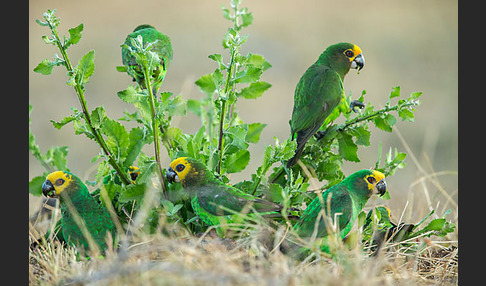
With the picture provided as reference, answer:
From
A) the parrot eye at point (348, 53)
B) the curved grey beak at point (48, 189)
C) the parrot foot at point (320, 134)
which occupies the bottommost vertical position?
the curved grey beak at point (48, 189)

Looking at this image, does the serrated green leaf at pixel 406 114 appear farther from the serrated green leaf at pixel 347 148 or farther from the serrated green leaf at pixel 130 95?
the serrated green leaf at pixel 130 95

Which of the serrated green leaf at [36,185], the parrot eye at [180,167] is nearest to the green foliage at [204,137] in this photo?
the parrot eye at [180,167]

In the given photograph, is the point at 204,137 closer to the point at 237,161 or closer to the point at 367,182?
the point at 237,161

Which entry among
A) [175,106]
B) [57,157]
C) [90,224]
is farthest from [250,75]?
[57,157]

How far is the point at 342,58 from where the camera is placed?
12.7ft

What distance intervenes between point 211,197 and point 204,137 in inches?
22.2

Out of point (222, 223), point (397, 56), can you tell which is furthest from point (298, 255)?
point (397, 56)

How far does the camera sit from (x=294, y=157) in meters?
3.19

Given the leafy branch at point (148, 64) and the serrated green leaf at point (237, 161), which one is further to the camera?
the serrated green leaf at point (237, 161)

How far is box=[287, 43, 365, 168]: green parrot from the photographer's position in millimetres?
3303

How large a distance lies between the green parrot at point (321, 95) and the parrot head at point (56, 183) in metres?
1.34

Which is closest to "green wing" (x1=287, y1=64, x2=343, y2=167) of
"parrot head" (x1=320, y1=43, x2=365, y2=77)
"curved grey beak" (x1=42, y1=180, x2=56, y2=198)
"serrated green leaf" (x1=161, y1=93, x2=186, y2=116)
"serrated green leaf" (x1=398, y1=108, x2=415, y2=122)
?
"parrot head" (x1=320, y1=43, x2=365, y2=77)

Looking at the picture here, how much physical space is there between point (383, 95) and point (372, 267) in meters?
6.70

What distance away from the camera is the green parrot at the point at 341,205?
2838 mm
